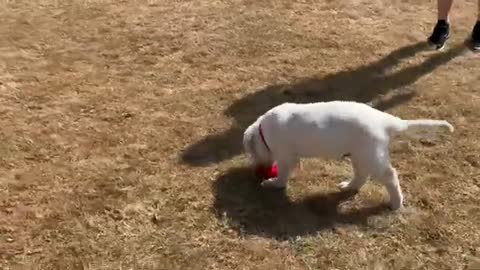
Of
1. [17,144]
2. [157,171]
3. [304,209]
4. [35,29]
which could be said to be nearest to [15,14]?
[35,29]

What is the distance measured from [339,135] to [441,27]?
1.82 metres

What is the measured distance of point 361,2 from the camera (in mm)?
5078

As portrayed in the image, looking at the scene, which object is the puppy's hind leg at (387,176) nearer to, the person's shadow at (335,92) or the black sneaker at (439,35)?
the person's shadow at (335,92)

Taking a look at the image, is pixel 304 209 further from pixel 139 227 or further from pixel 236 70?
pixel 236 70

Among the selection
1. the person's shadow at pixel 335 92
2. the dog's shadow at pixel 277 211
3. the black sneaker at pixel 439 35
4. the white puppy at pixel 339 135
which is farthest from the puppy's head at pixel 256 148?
the black sneaker at pixel 439 35

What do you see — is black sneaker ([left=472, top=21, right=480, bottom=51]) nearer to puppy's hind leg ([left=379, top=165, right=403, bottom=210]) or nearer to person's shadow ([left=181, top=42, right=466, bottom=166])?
person's shadow ([left=181, top=42, right=466, bottom=166])

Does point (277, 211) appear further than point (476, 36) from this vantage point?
No

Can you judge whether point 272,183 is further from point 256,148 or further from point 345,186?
point 345,186

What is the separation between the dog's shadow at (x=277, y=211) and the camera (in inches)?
122

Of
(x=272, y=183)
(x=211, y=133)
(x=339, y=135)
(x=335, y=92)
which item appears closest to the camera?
(x=339, y=135)

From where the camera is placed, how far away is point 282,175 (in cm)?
324

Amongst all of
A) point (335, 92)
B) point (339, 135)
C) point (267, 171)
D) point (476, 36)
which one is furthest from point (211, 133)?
point (476, 36)

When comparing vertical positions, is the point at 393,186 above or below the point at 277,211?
above

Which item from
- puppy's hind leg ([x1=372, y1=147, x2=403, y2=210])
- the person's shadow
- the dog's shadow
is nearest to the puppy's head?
the dog's shadow
